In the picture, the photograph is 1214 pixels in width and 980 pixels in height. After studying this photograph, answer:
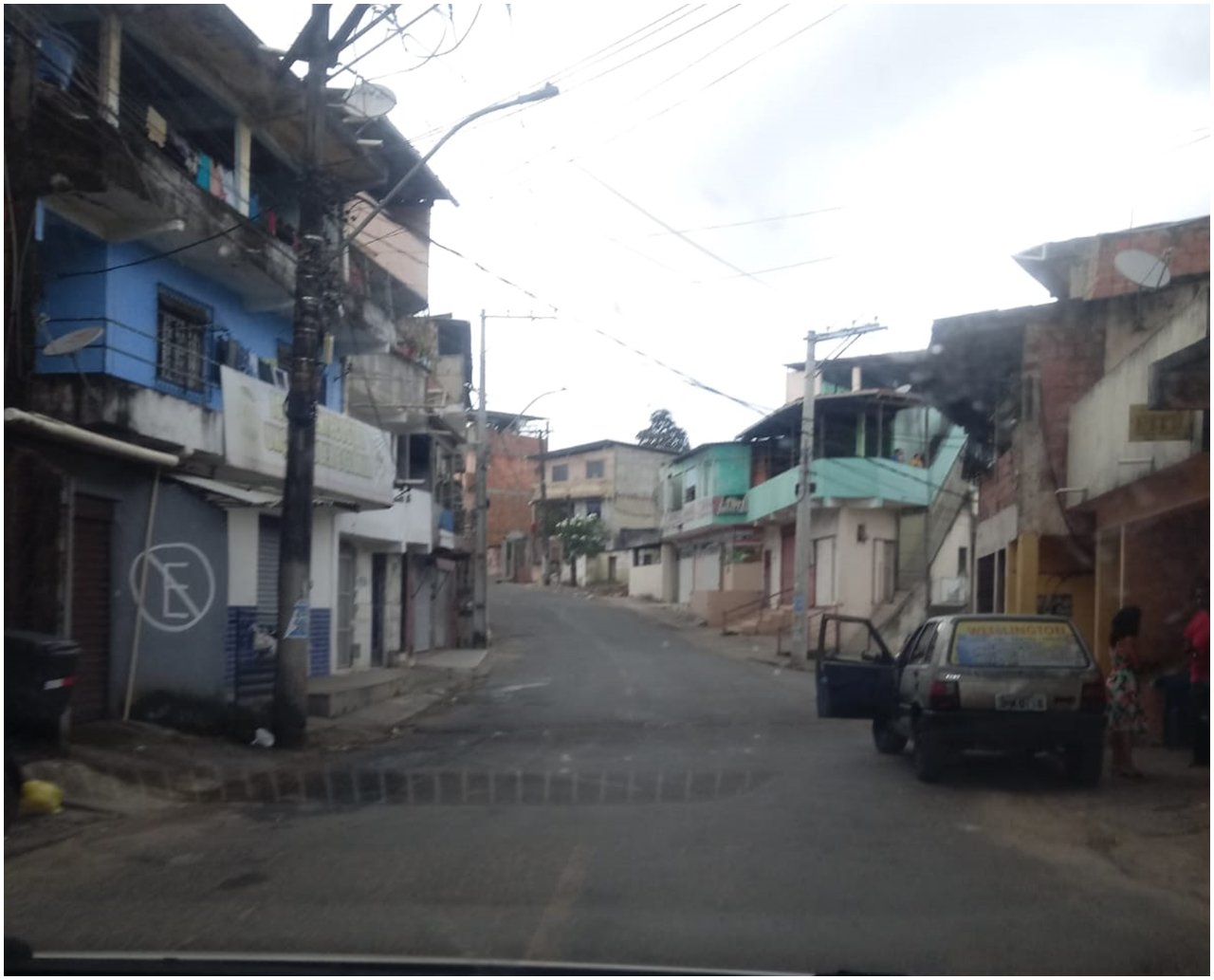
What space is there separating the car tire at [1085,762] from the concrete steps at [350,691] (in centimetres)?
1067

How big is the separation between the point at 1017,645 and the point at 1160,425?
12.9ft

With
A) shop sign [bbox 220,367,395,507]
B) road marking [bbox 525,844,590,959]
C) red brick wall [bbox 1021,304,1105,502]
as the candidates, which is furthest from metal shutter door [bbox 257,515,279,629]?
red brick wall [bbox 1021,304,1105,502]

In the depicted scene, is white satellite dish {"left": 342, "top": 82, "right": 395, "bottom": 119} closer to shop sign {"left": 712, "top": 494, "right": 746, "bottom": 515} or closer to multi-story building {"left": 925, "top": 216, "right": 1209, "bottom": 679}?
multi-story building {"left": 925, "top": 216, "right": 1209, "bottom": 679}

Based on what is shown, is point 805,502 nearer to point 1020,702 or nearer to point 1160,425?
point 1160,425

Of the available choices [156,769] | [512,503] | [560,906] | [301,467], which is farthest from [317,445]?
[512,503]

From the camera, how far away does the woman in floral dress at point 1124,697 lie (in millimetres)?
12891

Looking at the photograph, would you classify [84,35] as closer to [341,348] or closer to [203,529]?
[203,529]

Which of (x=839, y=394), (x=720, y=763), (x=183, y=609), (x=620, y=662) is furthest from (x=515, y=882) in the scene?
(x=839, y=394)

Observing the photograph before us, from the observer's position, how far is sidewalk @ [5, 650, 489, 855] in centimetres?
1138

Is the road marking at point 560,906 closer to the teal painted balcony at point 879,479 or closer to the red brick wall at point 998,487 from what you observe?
the red brick wall at point 998,487

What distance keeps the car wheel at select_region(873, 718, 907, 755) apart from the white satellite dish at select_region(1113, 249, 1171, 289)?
779 cm

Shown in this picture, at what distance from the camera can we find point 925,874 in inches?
339

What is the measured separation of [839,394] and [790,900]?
112 ft

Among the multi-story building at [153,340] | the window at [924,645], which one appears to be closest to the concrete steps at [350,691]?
the multi-story building at [153,340]
